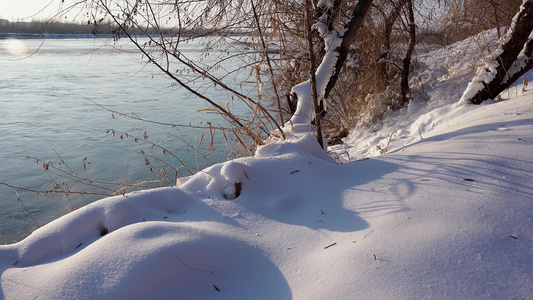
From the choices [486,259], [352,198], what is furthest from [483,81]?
[486,259]

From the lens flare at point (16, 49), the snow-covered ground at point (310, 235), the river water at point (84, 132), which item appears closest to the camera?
the snow-covered ground at point (310, 235)

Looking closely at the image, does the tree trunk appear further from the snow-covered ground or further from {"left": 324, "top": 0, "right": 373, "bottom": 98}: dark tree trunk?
the snow-covered ground

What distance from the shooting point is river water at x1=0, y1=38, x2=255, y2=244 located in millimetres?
5453

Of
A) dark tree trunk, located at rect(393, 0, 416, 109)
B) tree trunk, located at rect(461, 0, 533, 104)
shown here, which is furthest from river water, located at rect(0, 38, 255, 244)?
dark tree trunk, located at rect(393, 0, 416, 109)

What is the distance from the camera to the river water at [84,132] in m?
5.45

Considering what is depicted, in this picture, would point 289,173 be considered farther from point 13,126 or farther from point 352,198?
point 13,126

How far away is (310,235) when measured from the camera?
177cm

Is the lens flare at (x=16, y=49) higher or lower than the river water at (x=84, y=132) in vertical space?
higher

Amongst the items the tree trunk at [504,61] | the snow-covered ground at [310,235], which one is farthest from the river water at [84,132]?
the tree trunk at [504,61]

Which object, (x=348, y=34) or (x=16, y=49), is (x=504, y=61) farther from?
(x=16, y=49)

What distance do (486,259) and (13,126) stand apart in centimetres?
939

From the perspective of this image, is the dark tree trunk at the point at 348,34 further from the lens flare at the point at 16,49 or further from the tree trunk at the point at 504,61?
the lens flare at the point at 16,49

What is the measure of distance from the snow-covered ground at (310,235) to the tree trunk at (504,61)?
1934mm

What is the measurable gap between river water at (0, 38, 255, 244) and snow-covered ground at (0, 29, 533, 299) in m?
1.35
